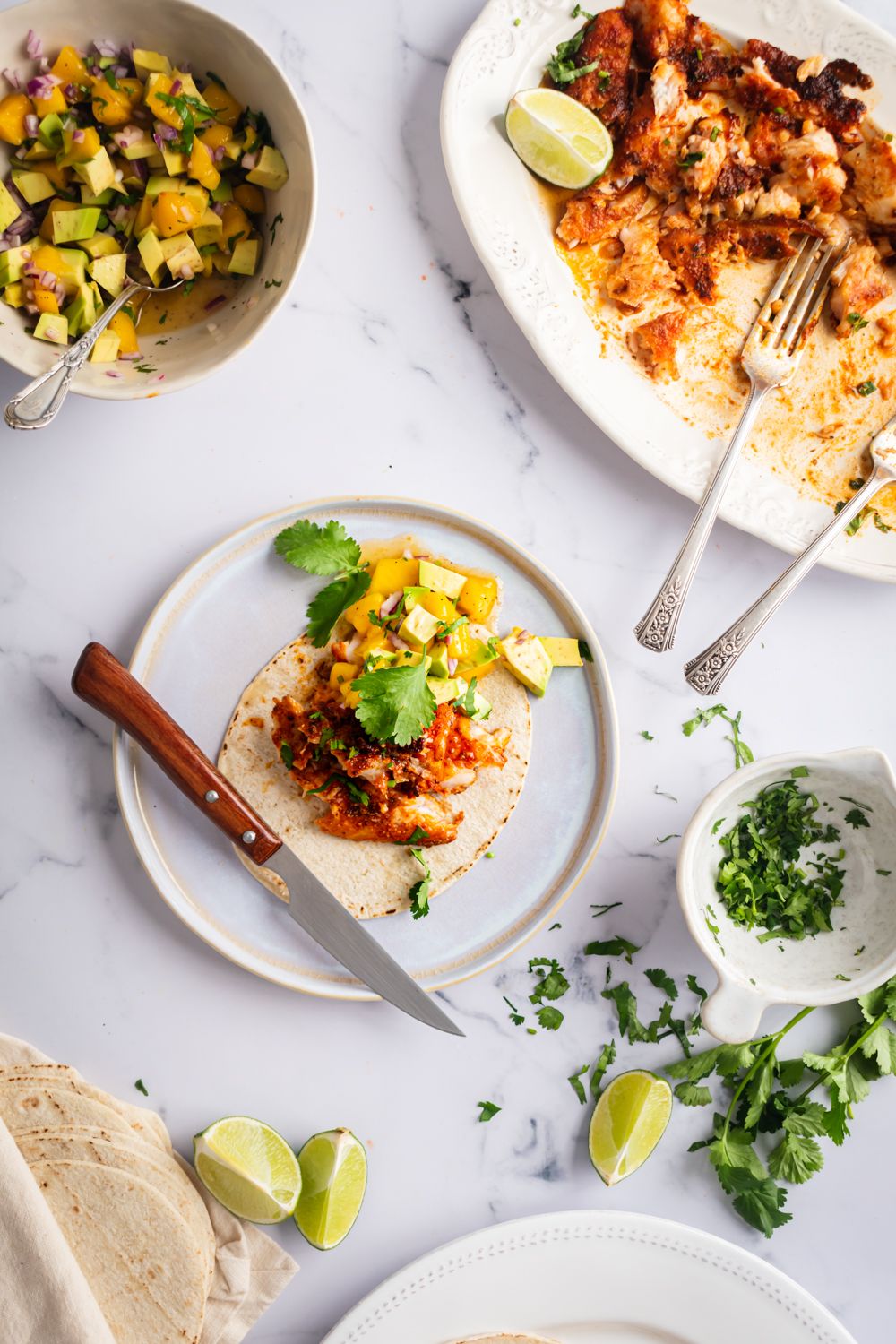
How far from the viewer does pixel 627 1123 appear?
260 cm

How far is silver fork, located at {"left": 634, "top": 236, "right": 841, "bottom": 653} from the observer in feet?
8.36

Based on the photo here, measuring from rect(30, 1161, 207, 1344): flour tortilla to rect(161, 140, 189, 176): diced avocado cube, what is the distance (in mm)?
2307

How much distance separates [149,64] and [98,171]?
27 cm

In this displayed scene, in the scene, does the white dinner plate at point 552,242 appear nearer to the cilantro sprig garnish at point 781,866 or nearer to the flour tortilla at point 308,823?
the cilantro sprig garnish at point 781,866

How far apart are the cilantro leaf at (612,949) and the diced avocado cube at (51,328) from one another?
6.52 ft

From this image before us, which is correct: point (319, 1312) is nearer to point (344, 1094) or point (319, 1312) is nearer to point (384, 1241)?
point (384, 1241)

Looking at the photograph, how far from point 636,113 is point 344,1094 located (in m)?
2.63

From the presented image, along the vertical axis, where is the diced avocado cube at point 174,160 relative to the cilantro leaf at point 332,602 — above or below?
above

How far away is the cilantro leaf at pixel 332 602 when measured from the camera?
246 cm

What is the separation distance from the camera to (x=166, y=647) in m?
2.48

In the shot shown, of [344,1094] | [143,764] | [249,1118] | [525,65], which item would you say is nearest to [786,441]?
[525,65]

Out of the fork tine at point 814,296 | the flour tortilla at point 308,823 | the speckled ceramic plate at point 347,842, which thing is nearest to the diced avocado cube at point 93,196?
the speckled ceramic plate at point 347,842

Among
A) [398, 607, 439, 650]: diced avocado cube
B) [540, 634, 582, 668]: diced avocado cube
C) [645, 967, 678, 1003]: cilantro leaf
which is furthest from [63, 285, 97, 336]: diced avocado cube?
[645, 967, 678, 1003]: cilantro leaf


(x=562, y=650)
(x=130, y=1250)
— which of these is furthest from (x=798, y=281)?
(x=130, y=1250)
